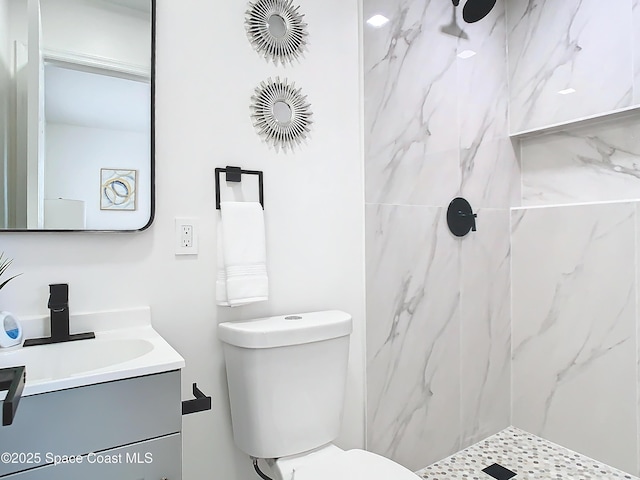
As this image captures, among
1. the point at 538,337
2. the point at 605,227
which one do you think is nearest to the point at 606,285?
the point at 605,227

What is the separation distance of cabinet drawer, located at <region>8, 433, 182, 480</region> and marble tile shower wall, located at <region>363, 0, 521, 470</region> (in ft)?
3.16

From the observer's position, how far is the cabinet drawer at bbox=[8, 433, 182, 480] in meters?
0.84

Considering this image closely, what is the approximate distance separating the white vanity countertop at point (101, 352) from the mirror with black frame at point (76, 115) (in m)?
0.26

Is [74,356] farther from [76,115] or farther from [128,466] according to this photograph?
[76,115]

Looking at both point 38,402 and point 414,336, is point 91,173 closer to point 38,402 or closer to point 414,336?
point 38,402

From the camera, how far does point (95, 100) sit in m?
1.26

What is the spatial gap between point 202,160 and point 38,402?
2.74 feet

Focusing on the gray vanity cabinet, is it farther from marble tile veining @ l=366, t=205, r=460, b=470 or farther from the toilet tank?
marble tile veining @ l=366, t=205, r=460, b=470

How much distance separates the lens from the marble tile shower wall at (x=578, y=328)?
6.05ft

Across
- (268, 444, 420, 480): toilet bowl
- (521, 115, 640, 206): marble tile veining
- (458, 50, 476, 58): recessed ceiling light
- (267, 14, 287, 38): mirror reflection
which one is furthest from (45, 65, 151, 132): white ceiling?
(521, 115, 640, 206): marble tile veining

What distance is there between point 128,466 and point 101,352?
0.35 m

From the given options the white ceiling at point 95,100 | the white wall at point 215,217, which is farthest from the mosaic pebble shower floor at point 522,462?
the white ceiling at point 95,100

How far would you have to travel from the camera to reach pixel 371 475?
122 cm

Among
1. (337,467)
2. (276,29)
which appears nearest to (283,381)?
(337,467)
